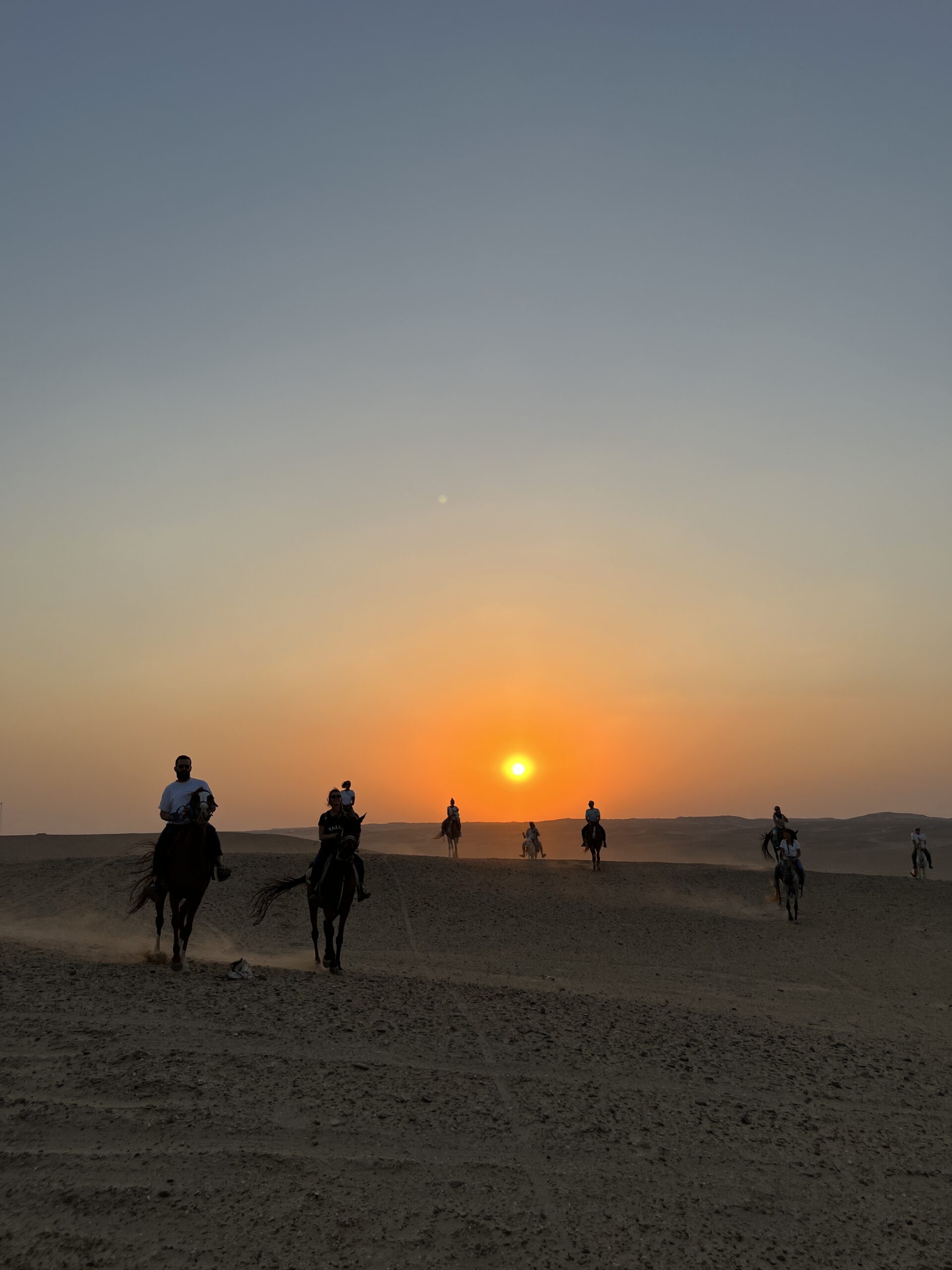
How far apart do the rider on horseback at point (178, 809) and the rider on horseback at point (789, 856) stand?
17166 millimetres

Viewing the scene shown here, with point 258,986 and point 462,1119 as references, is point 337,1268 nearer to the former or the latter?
point 462,1119

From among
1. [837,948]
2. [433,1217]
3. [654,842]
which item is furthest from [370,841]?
[433,1217]

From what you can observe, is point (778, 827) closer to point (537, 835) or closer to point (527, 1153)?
point (537, 835)

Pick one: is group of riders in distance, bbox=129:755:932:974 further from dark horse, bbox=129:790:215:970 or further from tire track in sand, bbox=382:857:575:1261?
tire track in sand, bbox=382:857:575:1261

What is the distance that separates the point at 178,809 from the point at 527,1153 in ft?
23.5

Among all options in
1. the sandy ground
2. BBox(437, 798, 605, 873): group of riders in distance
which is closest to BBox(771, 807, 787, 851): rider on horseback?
BBox(437, 798, 605, 873): group of riders in distance

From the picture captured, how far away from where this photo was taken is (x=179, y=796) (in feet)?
40.3

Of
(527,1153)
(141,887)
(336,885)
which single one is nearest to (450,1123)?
(527,1153)

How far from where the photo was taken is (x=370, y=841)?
285ft

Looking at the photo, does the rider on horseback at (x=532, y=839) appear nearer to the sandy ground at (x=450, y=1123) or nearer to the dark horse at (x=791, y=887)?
the dark horse at (x=791, y=887)

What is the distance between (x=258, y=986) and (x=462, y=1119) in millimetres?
4500

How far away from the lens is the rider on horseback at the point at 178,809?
1223 centimetres

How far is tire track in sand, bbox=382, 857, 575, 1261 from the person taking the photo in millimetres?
5680

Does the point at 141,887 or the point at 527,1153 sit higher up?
the point at 141,887
